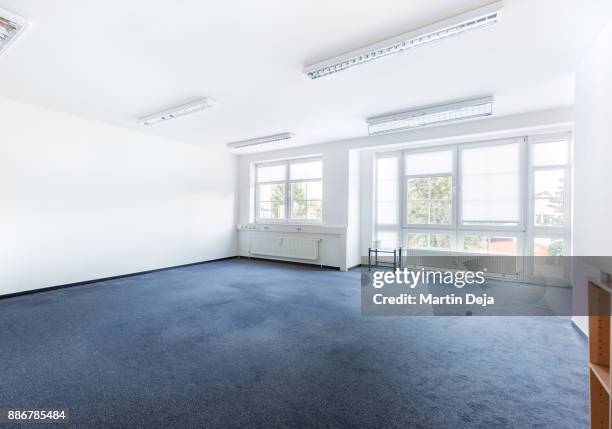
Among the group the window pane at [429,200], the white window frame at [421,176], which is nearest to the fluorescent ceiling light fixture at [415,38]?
the white window frame at [421,176]

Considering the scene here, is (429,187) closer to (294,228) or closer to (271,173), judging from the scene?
(294,228)

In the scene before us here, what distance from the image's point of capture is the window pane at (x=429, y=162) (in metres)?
6.02

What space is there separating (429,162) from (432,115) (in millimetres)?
1775

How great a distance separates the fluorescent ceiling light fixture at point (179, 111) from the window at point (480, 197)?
402 cm

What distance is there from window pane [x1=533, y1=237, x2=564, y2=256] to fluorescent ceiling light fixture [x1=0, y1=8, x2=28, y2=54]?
720 cm

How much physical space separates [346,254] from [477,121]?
11.3 feet

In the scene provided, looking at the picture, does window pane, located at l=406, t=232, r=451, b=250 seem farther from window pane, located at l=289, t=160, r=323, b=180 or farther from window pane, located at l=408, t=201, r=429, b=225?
window pane, located at l=289, t=160, r=323, b=180

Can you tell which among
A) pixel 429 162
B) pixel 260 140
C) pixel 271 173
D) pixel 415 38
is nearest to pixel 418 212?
pixel 429 162

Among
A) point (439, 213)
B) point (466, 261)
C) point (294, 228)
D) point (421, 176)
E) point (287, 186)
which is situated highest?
point (421, 176)

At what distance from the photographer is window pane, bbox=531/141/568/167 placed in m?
5.06

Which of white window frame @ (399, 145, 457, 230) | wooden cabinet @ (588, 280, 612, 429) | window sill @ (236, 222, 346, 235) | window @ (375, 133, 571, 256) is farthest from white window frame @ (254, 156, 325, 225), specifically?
wooden cabinet @ (588, 280, 612, 429)

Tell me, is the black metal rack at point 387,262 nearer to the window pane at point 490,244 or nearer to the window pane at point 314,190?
the window pane at point 490,244

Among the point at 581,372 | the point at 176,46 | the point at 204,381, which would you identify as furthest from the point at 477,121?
the point at 204,381

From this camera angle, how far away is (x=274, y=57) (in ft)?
10.2
